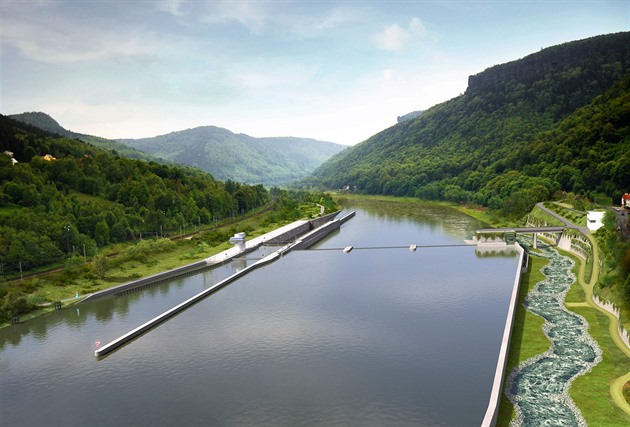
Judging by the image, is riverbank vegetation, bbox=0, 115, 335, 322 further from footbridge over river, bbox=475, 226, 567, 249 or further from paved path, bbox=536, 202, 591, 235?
paved path, bbox=536, 202, 591, 235

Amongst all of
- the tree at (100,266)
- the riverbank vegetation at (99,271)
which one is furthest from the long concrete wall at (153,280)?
the tree at (100,266)

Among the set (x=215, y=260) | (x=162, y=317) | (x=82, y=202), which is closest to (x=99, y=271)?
(x=215, y=260)

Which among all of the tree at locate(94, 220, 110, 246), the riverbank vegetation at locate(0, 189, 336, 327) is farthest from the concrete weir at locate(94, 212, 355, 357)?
the tree at locate(94, 220, 110, 246)

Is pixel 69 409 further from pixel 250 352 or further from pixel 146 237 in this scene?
pixel 146 237

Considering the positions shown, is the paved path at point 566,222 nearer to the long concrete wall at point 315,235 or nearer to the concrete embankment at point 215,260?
the long concrete wall at point 315,235

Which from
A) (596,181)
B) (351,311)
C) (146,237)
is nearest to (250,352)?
(351,311)
